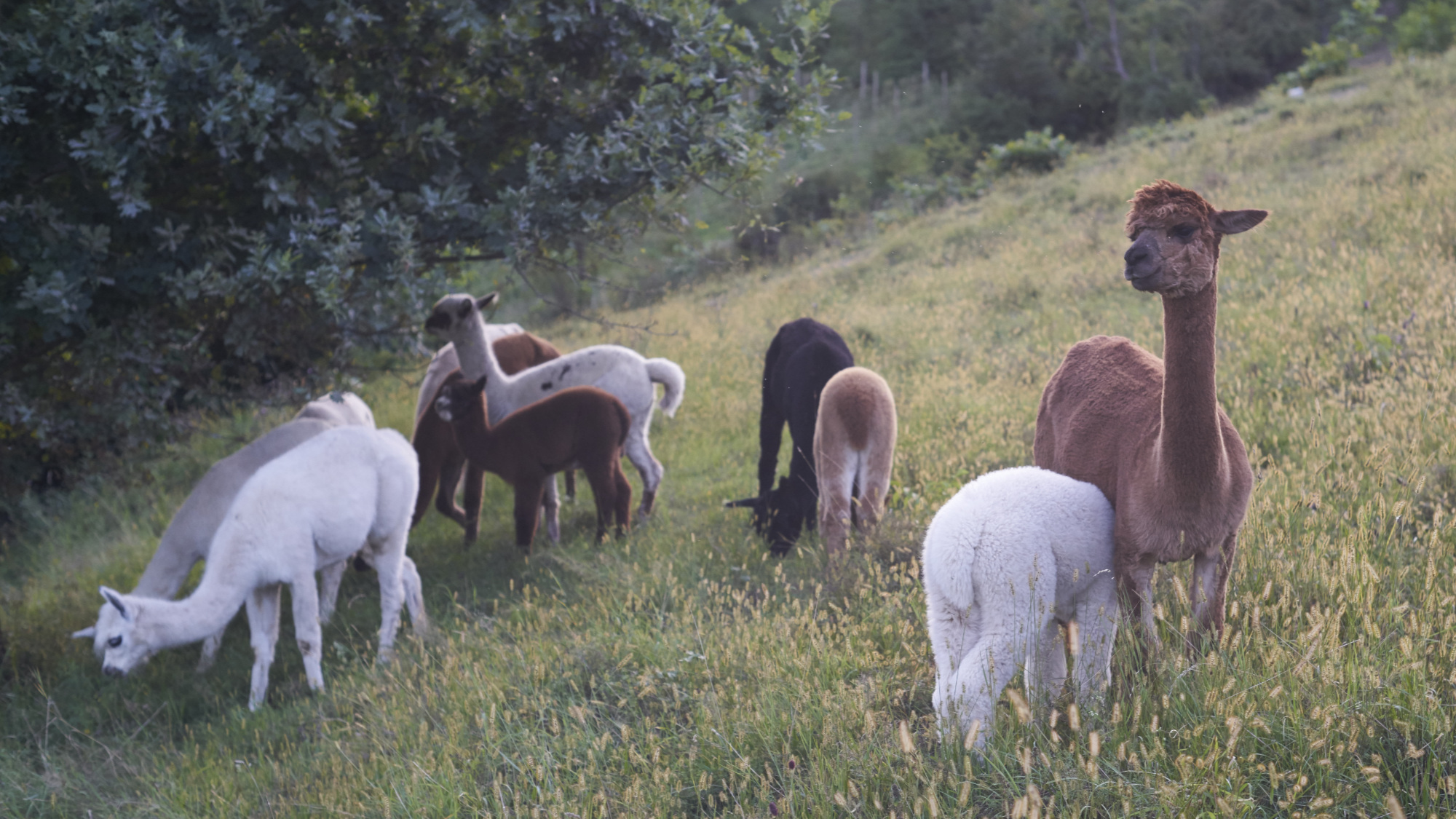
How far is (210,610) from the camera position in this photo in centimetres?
545

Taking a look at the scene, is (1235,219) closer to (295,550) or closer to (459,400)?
(295,550)

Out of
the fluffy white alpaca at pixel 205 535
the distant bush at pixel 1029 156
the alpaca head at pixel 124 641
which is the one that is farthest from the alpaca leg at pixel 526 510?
the distant bush at pixel 1029 156

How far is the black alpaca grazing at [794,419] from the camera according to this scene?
596 centimetres

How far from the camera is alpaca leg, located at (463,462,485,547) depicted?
7594mm

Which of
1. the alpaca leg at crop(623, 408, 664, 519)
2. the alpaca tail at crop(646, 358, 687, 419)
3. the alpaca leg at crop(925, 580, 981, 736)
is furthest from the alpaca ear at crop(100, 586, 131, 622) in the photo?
the alpaca leg at crop(925, 580, 981, 736)

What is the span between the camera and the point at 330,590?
697 centimetres

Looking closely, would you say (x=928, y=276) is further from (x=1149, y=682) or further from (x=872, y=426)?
(x=1149, y=682)

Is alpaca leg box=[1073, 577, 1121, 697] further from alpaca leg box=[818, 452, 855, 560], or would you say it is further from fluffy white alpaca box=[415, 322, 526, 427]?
fluffy white alpaca box=[415, 322, 526, 427]

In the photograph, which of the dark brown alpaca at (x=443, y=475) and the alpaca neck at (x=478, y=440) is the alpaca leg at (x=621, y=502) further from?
the dark brown alpaca at (x=443, y=475)

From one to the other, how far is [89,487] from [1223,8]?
114ft

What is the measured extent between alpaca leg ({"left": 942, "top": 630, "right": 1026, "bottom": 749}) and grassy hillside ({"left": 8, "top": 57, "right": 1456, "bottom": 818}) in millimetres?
121

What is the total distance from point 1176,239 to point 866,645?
6.45 feet

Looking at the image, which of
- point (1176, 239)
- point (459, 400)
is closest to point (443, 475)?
point (459, 400)

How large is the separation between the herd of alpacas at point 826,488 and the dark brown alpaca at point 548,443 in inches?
0.7
